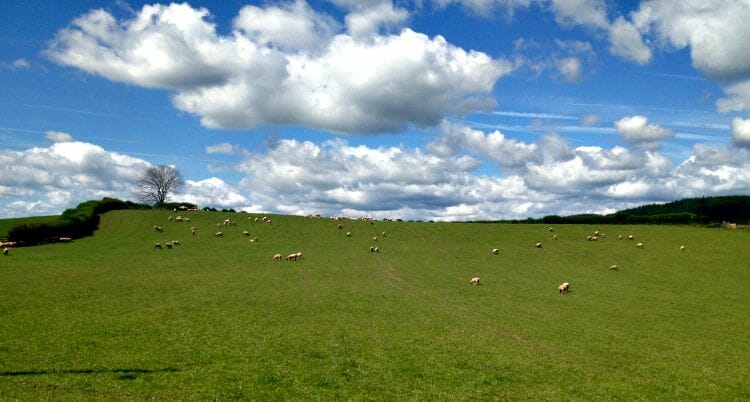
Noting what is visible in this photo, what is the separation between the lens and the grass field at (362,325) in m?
18.9

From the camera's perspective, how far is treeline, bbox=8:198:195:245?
65.5 m

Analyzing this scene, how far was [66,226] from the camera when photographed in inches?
2805

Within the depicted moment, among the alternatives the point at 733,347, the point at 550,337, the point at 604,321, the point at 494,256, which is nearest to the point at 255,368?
the point at 550,337

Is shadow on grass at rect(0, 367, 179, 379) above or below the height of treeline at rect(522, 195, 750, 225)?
below

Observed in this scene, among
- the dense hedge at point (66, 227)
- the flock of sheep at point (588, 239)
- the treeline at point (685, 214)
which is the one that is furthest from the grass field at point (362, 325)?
the treeline at point (685, 214)

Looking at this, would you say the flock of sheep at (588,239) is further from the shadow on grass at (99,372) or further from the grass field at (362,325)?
the shadow on grass at (99,372)

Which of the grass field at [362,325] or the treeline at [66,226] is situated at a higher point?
the treeline at [66,226]

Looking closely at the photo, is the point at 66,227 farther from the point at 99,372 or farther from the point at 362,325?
the point at 99,372

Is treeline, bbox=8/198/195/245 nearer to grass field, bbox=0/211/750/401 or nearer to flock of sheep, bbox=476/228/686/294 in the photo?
grass field, bbox=0/211/750/401

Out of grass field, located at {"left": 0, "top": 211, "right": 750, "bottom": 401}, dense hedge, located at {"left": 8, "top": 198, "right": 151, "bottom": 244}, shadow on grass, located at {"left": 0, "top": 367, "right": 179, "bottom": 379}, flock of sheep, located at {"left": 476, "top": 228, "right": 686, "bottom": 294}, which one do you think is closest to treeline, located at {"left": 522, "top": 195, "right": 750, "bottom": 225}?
flock of sheep, located at {"left": 476, "top": 228, "right": 686, "bottom": 294}

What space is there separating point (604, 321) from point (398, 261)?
1119 inches

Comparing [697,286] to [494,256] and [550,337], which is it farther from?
[550,337]

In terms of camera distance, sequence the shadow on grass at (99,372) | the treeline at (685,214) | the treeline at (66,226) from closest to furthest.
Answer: the shadow on grass at (99,372)
the treeline at (66,226)
the treeline at (685,214)

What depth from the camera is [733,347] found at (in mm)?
28422
